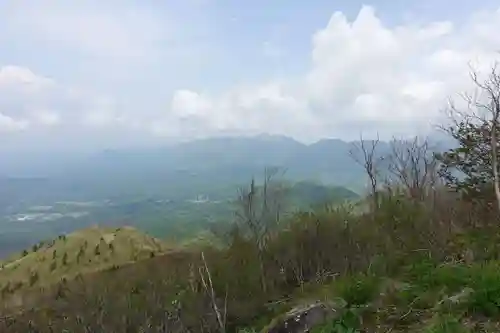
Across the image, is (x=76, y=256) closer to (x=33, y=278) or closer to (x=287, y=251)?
(x=33, y=278)

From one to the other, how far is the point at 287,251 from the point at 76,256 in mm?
32900

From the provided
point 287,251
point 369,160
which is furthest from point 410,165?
point 287,251

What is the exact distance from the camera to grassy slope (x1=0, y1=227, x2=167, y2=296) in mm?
51781

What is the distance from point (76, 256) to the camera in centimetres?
5534

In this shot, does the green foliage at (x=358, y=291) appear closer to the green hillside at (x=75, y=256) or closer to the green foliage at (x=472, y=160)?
the green foliage at (x=472, y=160)

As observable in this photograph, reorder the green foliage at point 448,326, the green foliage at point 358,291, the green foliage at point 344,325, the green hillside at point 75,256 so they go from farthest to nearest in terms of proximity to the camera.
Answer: the green hillside at point 75,256
the green foliage at point 358,291
the green foliage at point 344,325
the green foliage at point 448,326

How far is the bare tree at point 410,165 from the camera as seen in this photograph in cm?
2795

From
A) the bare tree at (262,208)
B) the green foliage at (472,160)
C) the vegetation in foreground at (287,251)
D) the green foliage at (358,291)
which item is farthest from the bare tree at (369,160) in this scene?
the green foliage at (358,291)

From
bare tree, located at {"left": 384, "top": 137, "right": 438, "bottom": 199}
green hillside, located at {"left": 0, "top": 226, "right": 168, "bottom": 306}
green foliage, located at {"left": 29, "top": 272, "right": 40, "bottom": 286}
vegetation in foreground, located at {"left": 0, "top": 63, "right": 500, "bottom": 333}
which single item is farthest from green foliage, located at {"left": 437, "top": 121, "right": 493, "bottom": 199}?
green foliage, located at {"left": 29, "top": 272, "right": 40, "bottom": 286}

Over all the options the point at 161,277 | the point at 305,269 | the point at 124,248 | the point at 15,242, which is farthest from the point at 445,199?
the point at 15,242

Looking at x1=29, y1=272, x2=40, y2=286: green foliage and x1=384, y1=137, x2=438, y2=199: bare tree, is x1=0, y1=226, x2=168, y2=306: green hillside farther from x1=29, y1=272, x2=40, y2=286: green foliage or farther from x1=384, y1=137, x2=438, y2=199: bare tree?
x1=384, y1=137, x2=438, y2=199: bare tree

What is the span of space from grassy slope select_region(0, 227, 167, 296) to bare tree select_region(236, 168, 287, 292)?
2593 cm

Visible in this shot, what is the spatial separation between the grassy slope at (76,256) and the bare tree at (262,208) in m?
25.9

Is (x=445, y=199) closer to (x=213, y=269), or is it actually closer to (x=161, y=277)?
(x=213, y=269)
